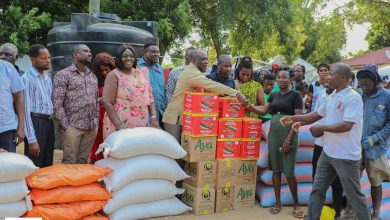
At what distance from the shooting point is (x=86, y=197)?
396 cm

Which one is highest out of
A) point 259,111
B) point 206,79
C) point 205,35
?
point 205,35

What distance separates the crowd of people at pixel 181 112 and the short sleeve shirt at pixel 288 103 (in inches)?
0.4

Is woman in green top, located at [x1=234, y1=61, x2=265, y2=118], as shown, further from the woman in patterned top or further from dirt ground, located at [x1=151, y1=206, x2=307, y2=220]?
the woman in patterned top

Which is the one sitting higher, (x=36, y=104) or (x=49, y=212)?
(x=36, y=104)

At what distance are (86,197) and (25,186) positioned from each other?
568mm

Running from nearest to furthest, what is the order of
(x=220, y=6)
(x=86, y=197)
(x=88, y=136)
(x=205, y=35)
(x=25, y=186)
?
(x=25, y=186) → (x=86, y=197) → (x=88, y=136) → (x=220, y=6) → (x=205, y=35)

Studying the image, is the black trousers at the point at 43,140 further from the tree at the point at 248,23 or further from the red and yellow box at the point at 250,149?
the tree at the point at 248,23

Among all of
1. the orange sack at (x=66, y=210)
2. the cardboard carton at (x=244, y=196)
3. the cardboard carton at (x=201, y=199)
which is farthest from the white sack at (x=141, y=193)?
the cardboard carton at (x=244, y=196)

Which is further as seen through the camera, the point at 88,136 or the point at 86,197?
the point at 88,136

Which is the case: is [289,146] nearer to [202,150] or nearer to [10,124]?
[202,150]

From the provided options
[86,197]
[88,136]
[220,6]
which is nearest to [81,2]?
[220,6]

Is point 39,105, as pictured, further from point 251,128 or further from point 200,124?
point 251,128

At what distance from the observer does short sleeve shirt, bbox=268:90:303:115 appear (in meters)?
4.64

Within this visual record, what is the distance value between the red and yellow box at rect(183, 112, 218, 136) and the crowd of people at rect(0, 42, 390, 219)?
23 centimetres
